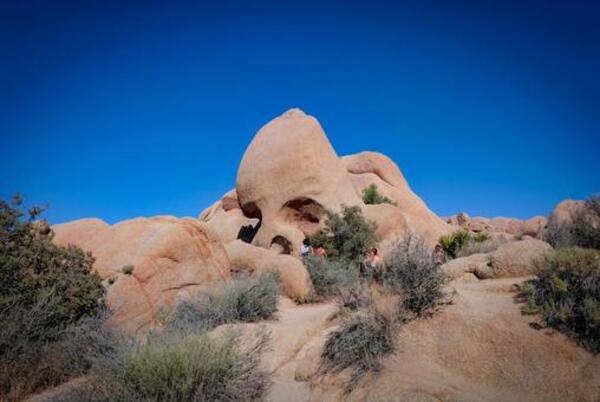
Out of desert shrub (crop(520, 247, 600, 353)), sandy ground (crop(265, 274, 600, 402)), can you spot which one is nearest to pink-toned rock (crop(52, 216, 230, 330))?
sandy ground (crop(265, 274, 600, 402))

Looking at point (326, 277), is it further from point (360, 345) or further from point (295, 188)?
point (295, 188)

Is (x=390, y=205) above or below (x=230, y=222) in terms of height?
below

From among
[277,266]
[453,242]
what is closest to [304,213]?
[453,242]

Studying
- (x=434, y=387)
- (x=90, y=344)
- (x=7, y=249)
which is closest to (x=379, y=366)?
(x=434, y=387)

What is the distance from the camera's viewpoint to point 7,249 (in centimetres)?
659

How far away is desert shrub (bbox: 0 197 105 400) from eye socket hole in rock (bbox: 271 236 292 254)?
41.4 feet

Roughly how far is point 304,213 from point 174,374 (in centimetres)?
1679

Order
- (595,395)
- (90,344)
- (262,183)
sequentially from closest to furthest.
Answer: (595,395), (90,344), (262,183)

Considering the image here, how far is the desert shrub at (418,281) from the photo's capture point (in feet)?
19.9

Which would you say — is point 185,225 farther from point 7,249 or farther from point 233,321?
point 7,249

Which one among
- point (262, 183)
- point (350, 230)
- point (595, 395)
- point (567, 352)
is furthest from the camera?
point (262, 183)

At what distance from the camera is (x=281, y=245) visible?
2039 centimetres

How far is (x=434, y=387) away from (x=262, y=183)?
1711 centimetres

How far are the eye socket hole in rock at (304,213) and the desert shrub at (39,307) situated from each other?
13277mm
